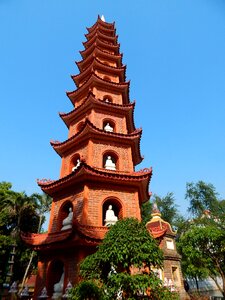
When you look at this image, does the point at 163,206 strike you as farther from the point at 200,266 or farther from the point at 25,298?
the point at 25,298

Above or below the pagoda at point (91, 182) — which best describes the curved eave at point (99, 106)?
above

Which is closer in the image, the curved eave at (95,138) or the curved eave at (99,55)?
the curved eave at (95,138)

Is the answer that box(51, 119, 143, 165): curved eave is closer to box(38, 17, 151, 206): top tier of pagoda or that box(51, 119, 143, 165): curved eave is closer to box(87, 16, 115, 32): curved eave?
box(38, 17, 151, 206): top tier of pagoda

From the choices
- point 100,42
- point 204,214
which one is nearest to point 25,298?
point 100,42

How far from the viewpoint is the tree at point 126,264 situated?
20.8ft

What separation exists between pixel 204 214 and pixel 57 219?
910 inches

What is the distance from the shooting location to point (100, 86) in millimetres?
15422

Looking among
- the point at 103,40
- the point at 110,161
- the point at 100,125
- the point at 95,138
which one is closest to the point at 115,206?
the point at 110,161

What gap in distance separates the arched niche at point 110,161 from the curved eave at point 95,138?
729 millimetres

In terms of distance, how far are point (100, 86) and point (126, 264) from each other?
36.9 feet

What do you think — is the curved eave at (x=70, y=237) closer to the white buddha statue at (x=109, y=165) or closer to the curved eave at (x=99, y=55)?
the white buddha statue at (x=109, y=165)

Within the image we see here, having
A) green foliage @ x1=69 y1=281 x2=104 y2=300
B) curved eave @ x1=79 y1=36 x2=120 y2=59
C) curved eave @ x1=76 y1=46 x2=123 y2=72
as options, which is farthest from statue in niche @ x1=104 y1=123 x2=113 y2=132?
green foliage @ x1=69 y1=281 x2=104 y2=300

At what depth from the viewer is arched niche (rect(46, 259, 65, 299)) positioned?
998cm

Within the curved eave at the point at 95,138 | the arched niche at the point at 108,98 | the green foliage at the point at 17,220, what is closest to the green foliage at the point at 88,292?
the curved eave at the point at 95,138
